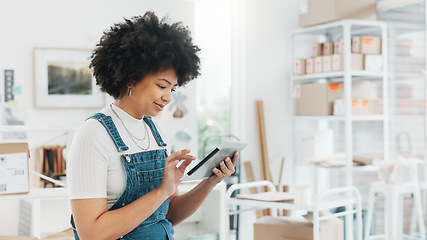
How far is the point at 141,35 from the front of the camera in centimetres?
142

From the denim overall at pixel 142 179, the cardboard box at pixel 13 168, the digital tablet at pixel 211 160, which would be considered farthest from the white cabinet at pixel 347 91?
the denim overall at pixel 142 179

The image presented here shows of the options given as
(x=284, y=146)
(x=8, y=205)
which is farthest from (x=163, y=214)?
(x=284, y=146)

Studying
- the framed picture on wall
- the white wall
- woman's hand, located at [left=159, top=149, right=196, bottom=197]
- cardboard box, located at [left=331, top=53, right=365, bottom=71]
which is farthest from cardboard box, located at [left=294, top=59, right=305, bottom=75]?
woman's hand, located at [left=159, top=149, right=196, bottom=197]

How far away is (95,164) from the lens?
4.37ft

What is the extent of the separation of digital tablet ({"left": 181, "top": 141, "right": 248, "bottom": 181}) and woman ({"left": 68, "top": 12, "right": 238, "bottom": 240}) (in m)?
0.02

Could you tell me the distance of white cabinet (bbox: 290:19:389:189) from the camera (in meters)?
3.96

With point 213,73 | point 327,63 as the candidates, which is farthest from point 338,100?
point 213,73

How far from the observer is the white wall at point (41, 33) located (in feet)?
12.0

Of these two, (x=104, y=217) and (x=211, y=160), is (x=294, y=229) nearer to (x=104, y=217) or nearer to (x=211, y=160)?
(x=211, y=160)

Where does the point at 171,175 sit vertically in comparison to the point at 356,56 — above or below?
below

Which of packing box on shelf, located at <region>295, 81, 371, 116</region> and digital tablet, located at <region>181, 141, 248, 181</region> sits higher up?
packing box on shelf, located at <region>295, 81, 371, 116</region>

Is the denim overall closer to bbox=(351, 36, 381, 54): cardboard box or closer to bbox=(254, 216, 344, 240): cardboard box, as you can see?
bbox=(254, 216, 344, 240): cardboard box

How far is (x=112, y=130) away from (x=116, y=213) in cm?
22

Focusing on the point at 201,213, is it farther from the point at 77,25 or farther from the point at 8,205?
the point at 77,25
